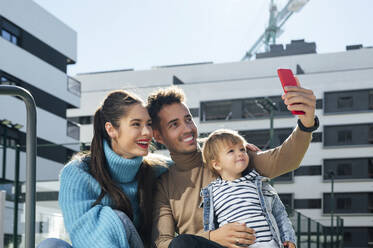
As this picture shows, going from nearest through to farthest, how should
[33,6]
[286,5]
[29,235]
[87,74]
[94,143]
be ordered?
[29,235]
[94,143]
[33,6]
[87,74]
[286,5]

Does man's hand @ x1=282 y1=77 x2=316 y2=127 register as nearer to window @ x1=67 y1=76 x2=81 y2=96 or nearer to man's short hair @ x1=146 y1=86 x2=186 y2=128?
man's short hair @ x1=146 y1=86 x2=186 y2=128

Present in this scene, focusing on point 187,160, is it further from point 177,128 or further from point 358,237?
point 358,237

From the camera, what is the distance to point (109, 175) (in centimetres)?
364

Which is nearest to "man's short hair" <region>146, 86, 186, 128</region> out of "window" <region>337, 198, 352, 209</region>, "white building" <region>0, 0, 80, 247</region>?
"white building" <region>0, 0, 80, 247</region>

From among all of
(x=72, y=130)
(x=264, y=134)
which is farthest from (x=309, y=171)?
(x=72, y=130)

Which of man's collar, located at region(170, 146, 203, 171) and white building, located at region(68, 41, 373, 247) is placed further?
white building, located at region(68, 41, 373, 247)

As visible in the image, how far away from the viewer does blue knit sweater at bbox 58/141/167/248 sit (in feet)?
10.9

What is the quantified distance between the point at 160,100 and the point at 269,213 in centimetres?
104

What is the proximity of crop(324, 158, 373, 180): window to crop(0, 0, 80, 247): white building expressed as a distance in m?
17.6

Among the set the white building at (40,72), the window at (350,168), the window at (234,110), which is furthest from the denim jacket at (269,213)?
the window at (234,110)

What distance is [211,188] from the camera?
3.59 m

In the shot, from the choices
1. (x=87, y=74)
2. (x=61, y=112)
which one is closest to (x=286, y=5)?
(x=87, y=74)

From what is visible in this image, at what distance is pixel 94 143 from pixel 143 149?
34cm

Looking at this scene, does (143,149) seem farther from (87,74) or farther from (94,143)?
(87,74)
